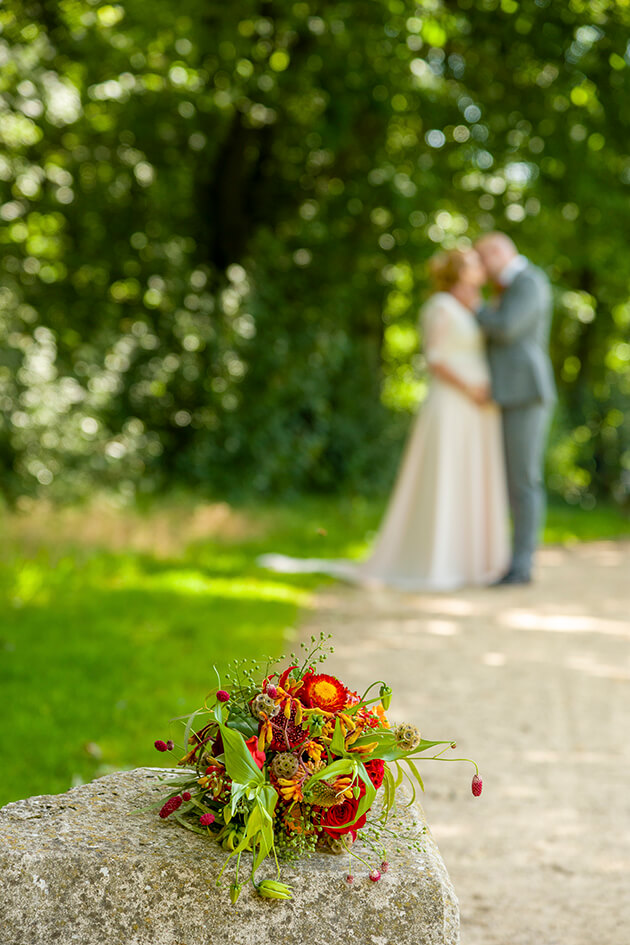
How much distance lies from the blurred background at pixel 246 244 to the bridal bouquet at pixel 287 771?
4.31 m

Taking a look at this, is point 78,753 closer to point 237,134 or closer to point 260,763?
point 260,763

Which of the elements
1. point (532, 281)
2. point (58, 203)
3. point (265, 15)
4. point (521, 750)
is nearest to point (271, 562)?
point (532, 281)

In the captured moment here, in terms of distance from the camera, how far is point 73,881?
2.11 m

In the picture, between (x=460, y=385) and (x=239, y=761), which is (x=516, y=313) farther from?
(x=239, y=761)

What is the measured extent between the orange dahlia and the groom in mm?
7278

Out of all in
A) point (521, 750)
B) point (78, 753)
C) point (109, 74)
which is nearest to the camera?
point (78, 753)

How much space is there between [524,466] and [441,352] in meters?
1.27

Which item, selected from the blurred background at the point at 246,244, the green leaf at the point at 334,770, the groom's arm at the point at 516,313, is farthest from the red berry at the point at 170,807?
the groom's arm at the point at 516,313

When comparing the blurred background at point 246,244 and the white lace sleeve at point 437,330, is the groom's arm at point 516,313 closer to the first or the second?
the white lace sleeve at point 437,330

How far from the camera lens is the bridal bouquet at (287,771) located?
2172 mm

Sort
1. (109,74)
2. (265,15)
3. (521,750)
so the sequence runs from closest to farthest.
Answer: (521,750), (265,15), (109,74)

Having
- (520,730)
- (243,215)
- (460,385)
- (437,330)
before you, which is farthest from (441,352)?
(243,215)

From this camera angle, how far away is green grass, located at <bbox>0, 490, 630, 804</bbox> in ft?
14.6

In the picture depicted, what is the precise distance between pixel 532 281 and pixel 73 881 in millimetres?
8242
